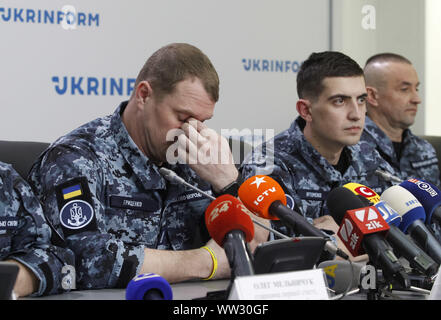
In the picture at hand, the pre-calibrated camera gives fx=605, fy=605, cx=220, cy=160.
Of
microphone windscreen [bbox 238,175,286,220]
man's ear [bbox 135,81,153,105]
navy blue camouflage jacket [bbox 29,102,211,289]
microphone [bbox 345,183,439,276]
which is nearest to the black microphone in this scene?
microphone [bbox 345,183,439,276]

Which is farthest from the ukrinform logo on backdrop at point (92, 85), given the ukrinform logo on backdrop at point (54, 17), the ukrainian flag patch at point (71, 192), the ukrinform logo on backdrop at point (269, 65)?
the ukrainian flag patch at point (71, 192)

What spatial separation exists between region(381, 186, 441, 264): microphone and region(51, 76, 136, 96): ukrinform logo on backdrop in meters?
1.53

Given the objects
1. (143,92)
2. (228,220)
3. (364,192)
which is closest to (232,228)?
(228,220)

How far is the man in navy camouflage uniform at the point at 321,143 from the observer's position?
2211 millimetres

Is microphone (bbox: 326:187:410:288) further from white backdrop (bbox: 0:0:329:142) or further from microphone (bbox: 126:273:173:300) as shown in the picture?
white backdrop (bbox: 0:0:329:142)

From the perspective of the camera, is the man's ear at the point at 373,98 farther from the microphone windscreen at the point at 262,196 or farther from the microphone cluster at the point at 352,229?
the microphone windscreen at the point at 262,196

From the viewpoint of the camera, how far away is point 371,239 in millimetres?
1057

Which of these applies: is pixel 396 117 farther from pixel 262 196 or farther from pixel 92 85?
pixel 262 196

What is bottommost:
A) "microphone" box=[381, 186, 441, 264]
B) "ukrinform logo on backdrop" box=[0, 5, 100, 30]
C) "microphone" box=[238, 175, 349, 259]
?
"microphone" box=[381, 186, 441, 264]

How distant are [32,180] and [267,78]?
5.36 feet

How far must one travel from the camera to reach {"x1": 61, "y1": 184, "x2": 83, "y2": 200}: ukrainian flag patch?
5.09 feet

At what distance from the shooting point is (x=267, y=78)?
120 inches

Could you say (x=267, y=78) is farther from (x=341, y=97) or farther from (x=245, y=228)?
(x=245, y=228)

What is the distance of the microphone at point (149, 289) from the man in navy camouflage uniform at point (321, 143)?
1.29m
